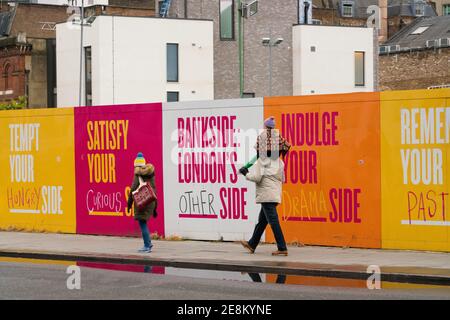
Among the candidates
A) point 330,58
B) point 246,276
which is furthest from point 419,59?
point 246,276

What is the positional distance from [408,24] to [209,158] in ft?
243

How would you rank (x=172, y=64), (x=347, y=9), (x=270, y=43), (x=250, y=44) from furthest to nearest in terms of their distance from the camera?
(x=347, y=9)
(x=250, y=44)
(x=270, y=43)
(x=172, y=64)

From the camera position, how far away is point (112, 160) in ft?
64.8

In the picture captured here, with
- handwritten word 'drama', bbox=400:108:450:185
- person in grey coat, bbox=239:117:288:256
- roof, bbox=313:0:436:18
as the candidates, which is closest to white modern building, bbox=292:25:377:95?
roof, bbox=313:0:436:18

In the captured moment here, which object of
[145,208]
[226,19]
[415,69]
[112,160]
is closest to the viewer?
[145,208]

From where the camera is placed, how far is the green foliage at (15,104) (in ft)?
213

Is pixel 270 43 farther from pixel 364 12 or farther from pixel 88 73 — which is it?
pixel 364 12

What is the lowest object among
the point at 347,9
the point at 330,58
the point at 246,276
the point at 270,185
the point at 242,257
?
the point at 246,276

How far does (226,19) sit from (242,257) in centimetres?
5017

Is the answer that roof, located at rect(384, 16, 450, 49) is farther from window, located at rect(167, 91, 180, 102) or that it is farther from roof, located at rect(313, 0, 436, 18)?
window, located at rect(167, 91, 180, 102)

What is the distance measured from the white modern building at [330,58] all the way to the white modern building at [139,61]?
6815mm

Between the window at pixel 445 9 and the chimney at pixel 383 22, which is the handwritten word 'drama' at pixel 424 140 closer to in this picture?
the chimney at pixel 383 22

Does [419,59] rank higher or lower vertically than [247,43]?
lower

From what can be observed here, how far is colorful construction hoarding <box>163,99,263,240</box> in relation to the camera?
17766mm
